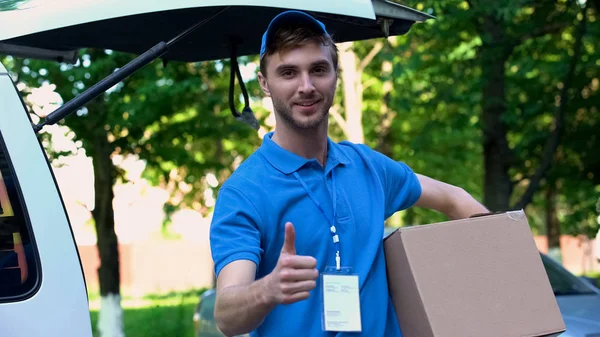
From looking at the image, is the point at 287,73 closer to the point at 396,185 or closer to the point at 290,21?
the point at 290,21

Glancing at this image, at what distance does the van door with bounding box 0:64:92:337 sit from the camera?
2.40m

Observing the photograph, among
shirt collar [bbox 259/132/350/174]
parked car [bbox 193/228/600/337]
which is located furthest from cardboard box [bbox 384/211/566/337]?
parked car [bbox 193/228/600/337]

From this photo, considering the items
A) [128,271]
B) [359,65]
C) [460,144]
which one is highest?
[359,65]

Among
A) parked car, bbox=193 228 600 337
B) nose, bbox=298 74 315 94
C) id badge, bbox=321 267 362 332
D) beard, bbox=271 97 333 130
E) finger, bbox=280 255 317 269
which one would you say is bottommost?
parked car, bbox=193 228 600 337

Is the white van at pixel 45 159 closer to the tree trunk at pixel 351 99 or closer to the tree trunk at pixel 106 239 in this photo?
the tree trunk at pixel 106 239

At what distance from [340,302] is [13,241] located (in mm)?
914

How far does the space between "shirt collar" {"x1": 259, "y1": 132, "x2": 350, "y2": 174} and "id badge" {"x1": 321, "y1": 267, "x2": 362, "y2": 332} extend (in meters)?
0.30

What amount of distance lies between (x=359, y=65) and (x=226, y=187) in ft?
51.8

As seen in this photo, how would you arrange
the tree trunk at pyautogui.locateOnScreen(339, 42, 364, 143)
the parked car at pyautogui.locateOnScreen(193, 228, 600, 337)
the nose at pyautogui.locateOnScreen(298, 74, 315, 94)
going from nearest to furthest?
the nose at pyautogui.locateOnScreen(298, 74, 315, 94), the parked car at pyautogui.locateOnScreen(193, 228, 600, 337), the tree trunk at pyautogui.locateOnScreen(339, 42, 364, 143)

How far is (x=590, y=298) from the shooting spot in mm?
6977

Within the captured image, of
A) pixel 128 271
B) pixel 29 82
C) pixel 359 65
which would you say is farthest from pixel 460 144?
pixel 128 271

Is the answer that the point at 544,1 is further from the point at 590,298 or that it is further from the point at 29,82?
the point at 29,82

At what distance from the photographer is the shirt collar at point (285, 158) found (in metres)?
2.42

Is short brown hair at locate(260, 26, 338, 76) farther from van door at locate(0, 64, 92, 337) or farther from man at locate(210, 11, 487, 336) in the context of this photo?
van door at locate(0, 64, 92, 337)
